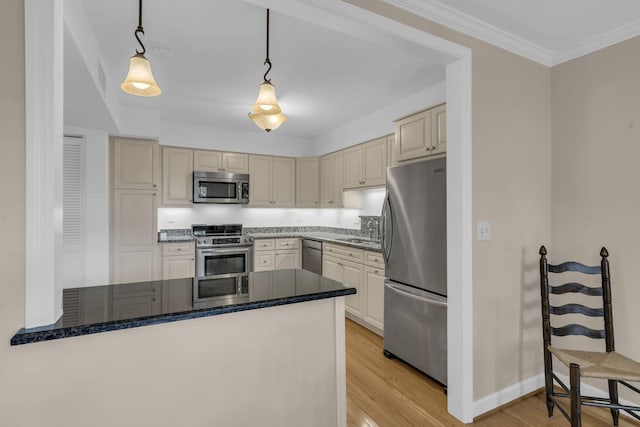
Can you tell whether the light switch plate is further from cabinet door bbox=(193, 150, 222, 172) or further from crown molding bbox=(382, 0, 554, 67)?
cabinet door bbox=(193, 150, 222, 172)

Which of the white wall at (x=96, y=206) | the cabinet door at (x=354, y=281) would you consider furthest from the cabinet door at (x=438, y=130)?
the white wall at (x=96, y=206)

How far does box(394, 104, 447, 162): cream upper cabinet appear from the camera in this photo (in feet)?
8.45

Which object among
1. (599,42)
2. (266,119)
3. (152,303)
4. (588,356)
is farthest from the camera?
(266,119)

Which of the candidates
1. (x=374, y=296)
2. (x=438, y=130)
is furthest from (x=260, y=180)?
(x=438, y=130)

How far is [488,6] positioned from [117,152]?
400 cm

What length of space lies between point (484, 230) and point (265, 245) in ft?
10.4

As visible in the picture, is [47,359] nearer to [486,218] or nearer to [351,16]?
[351,16]

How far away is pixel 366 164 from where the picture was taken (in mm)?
3914

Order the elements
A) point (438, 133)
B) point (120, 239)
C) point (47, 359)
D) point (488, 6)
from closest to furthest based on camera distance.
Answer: point (47, 359)
point (488, 6)
point (438, 133)
point (120, 239)

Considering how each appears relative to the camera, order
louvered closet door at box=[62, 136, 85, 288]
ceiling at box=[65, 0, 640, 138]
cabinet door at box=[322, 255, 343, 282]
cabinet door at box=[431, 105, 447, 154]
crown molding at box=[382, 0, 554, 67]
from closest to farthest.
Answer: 1. crown molding at box=[382, 0, 554, 67]
2. ceiling at box=[65, 0, 640, 138]
3. cabinet door at box=[431, 105, 447, 154]
4. louvered closet door at box=[62, 136, 85, 288]
5. cabinet door at box=[322, 255, 343, 282]

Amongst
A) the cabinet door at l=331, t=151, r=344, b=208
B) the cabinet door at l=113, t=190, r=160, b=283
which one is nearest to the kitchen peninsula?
the cabinet door at l=113, t=190, r=160, b=283

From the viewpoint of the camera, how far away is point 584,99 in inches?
88.2

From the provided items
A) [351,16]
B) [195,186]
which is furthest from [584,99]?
[195,186]

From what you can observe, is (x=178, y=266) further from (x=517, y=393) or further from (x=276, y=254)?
(x=517, y=393)
